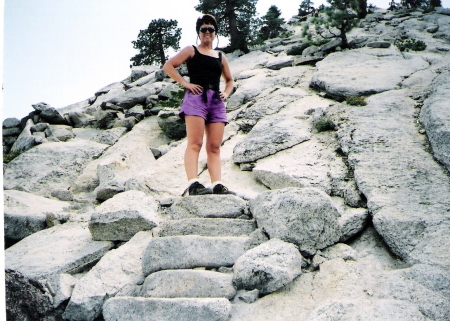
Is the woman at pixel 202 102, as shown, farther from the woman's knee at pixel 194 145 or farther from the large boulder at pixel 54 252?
the large boulder at pixel 54 252

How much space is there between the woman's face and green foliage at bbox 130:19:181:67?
58.9 ft

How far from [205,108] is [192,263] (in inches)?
99.0

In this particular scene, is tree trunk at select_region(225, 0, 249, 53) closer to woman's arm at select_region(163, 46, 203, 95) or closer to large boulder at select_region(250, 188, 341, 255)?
woman's arm at select_region(163, 46, 203, 95)

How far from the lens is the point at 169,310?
10.0 ft

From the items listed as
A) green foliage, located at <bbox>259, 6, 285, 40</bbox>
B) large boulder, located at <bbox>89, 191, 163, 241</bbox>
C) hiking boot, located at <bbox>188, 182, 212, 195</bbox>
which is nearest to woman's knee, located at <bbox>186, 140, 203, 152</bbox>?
hiking boot, located at <bbox>188, 182, 212, 195</bbox>

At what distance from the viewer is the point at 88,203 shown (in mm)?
6645

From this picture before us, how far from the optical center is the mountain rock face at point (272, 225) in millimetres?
3135

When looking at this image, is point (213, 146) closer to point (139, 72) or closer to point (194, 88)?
point (194, 88)

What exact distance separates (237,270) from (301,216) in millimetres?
961

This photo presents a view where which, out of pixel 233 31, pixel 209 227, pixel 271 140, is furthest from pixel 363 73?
pixel 233 31

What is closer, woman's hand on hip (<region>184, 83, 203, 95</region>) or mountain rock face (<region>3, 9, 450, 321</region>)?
mountain rock face (<region>3, 9, 450, 321</region>)

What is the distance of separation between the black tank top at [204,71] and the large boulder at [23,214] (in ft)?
11.0

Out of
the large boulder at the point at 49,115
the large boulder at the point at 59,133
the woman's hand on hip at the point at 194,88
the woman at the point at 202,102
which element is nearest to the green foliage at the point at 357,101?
the woman at the point at 202,102

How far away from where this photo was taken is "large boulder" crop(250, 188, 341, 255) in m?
3.70
